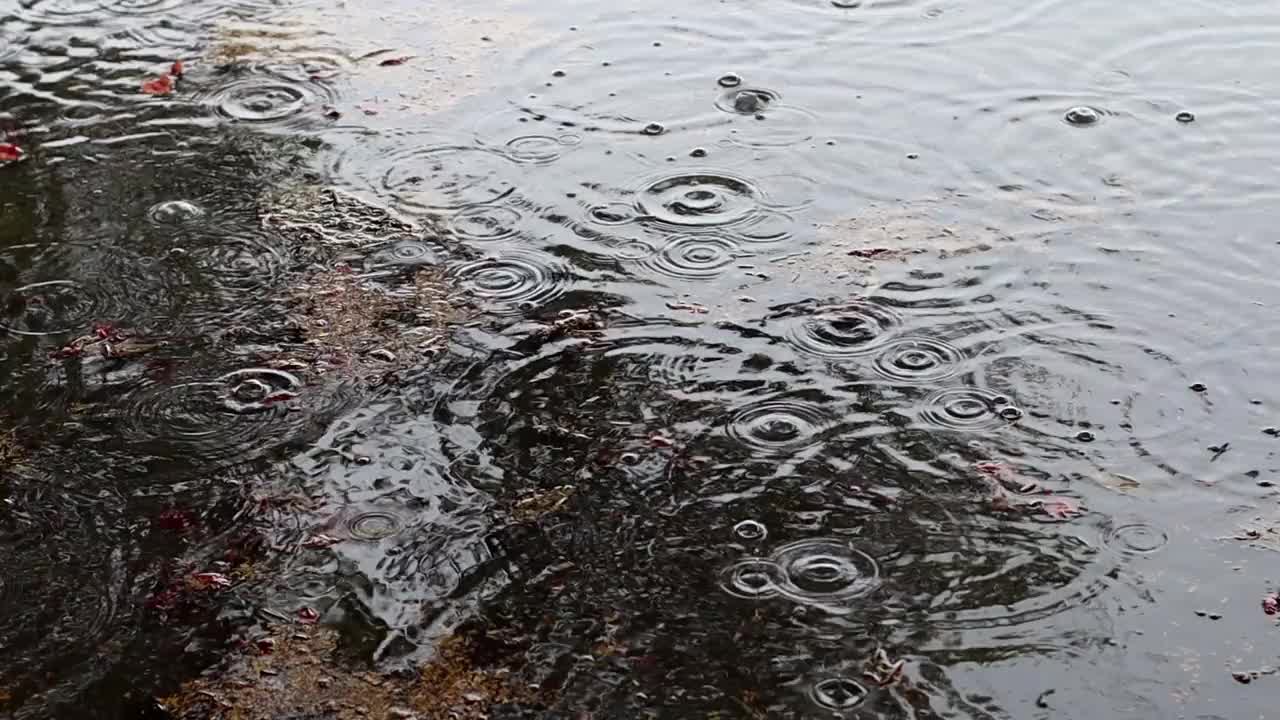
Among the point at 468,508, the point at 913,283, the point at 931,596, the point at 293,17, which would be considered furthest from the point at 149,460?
the point at 293,17

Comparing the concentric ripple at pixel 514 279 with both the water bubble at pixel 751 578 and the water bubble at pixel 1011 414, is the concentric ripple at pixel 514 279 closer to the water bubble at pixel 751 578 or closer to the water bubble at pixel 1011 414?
the water bubble at pixel 751 578

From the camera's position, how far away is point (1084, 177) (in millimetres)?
4863

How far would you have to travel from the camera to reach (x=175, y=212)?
4.77 m

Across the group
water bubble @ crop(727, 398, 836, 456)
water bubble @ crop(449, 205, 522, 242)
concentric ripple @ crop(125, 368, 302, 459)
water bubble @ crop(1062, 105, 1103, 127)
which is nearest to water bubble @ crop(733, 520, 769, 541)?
water bubble @ crop(727, 398, 836, 456)

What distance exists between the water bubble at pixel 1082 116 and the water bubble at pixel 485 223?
219cm

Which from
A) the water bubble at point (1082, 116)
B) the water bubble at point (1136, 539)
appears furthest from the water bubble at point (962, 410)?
the water bubble at point (1082, 116)

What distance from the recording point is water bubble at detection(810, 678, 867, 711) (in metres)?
2.90

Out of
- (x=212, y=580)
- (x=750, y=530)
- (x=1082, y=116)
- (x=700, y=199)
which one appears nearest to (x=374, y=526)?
(x=212, y=580)

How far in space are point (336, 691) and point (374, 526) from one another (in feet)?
1.82

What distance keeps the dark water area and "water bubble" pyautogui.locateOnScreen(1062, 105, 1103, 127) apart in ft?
0.28

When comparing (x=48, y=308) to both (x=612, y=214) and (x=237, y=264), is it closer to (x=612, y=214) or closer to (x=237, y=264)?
(x=237, y=264)

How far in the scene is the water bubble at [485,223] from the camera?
15.1 ft

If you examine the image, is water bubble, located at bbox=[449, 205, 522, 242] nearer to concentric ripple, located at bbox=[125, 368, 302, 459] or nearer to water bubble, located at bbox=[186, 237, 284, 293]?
water bubble, located at bbox=[186, 237, 284, 293]

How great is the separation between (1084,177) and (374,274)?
Result: 2.54 metres
